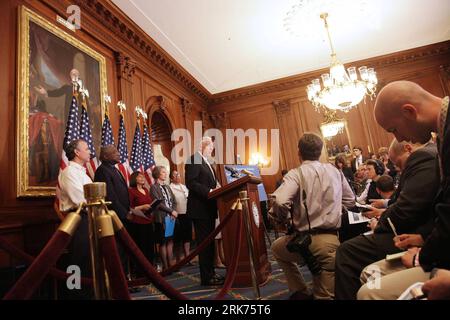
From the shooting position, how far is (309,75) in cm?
938

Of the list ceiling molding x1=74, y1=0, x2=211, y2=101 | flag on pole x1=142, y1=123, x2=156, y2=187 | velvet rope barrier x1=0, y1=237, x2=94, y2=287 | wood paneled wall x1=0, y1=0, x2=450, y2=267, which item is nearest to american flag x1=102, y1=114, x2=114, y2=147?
wood paneled wall x1=0, y1=0, x2=450, y2=267

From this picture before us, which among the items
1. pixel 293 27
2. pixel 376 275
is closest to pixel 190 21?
pixel 293 27

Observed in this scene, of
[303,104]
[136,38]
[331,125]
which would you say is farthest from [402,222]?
[303,104]

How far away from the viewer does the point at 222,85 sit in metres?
9.71

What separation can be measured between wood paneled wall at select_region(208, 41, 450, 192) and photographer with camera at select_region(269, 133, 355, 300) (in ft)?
22.9

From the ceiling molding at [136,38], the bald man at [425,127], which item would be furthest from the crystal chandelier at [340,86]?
the bald man at [425,127]

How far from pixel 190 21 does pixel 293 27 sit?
2344mm

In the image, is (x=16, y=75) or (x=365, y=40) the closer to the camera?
(x=16, y=75)

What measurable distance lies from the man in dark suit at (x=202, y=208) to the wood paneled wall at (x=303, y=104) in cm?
597

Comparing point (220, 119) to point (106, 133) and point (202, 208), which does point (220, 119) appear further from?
point (202, 208)

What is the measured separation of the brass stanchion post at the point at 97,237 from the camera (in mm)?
1105

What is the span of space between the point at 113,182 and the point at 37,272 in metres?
2.54

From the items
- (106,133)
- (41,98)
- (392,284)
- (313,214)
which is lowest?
(392,284)

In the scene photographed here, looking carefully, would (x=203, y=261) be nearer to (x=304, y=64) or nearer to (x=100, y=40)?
(x=100, y=40)
